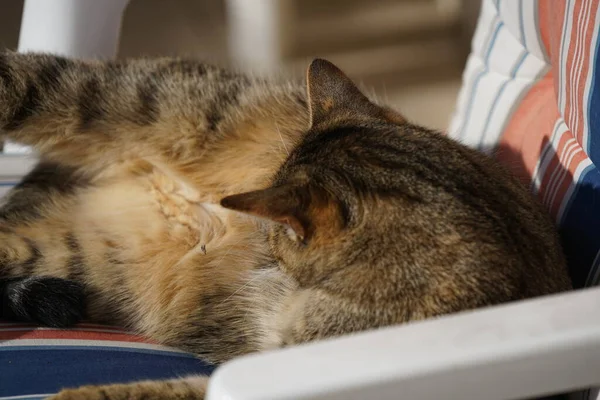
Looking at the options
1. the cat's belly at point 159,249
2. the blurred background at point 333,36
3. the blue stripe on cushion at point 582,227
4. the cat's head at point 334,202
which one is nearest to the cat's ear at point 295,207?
the cat's head at point 334,202

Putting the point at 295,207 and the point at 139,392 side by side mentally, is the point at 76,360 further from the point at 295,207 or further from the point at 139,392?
the point at 295,207

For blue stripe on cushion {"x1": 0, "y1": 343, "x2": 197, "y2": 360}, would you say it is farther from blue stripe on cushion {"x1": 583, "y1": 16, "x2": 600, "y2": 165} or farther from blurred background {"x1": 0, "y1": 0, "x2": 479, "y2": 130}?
blurred background {"x1": 0, "y1": 0, "x2": 479, "y2": 130}

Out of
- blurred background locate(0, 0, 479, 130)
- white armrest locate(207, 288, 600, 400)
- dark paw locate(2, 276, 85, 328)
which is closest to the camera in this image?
white armrest locate(207, 288, 600, 400)

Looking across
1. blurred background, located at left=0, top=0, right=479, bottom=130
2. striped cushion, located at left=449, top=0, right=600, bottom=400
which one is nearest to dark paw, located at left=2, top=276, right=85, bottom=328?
striped cushion, located at left=449, top=0, right=600, bottom=400

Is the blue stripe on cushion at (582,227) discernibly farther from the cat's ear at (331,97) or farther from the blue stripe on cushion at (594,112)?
the cat's ear at (331,97)

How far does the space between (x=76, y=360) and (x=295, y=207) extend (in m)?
0.40

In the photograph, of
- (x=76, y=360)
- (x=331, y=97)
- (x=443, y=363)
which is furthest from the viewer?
(x=331, y=97)

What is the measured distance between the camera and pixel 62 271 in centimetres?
125

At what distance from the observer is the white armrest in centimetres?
60

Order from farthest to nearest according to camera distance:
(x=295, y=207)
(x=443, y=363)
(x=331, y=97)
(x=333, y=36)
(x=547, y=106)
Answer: (x=333, y=36)
(x=547, y=106)
(x=331, y=97)
(x=295, y=207)
(x=443, y=363)

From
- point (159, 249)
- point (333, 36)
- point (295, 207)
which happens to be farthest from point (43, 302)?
point (333, 36)

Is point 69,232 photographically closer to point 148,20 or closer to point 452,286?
point 452,286

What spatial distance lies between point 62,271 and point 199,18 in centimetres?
197

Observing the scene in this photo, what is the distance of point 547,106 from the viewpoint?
132 centimetres
